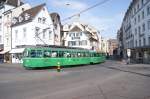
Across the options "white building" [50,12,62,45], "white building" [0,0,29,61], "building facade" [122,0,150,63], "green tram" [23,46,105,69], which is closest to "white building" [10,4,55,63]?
"white building" [0,0,29,61]

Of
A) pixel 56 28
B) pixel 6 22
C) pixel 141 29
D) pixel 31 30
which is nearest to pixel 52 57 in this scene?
pixel 31 30

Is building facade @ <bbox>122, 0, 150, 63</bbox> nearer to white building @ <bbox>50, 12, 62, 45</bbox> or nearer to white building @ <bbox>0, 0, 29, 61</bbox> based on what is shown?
white building @ <bbox>50, 12, 62, 45</bbox>

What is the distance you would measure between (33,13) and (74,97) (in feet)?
141

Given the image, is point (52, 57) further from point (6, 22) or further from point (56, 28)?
point (6, 22)

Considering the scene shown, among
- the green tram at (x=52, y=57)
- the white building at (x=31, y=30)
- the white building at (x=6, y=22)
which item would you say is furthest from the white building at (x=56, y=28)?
the green tram at (x=52, y=57)

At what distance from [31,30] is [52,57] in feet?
59.7

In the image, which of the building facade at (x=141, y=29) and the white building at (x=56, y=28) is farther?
the white building at (x=56, y=28)

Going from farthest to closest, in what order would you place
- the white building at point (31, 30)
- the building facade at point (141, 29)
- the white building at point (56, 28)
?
1. the white building at point (56, 28)
2. the building facade at point (141, 29)
3. the white building at point (31, 30)

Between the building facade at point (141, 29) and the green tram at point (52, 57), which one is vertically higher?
the building facade at point (141, 29)

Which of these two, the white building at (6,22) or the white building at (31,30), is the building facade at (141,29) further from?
the white building at (6,22)

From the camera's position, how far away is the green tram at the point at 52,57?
3027 centimetres

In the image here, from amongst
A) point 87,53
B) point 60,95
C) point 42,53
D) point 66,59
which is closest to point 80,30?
point 87,53

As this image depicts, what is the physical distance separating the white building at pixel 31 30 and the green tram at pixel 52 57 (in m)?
11.3

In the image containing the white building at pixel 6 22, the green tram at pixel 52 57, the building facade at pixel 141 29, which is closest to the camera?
the green tram at pixel 52 57
